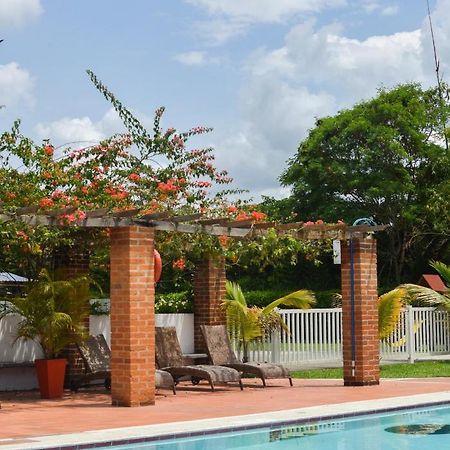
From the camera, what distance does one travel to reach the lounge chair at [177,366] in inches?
645

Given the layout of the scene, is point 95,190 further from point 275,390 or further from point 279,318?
point 279,318

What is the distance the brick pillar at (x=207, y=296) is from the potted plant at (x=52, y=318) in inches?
170

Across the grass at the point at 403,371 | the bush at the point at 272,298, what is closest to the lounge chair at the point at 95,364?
the grass at the point at 403,371

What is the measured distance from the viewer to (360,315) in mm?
17516

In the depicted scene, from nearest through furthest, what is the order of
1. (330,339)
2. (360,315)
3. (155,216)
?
(155,216) → (360,315) → (330,339)

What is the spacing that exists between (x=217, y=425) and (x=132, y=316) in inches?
125

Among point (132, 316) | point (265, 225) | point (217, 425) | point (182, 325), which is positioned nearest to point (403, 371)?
point (182, 325)

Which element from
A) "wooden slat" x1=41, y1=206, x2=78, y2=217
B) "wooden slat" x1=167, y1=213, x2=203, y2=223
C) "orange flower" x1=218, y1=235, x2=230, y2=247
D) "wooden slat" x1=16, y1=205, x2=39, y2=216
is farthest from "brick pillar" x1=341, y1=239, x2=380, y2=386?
"wooden slat" x1=16, y1=205, x2=39, y2=216

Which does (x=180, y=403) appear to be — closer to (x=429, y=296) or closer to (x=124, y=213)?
(x=124, y=213)

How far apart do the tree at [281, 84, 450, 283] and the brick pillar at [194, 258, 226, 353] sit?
66.4 feet

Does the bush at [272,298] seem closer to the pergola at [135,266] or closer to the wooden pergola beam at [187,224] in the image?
the wooden pergola beam at [187,224]

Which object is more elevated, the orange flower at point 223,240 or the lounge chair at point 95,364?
the orange flower at point 223,240

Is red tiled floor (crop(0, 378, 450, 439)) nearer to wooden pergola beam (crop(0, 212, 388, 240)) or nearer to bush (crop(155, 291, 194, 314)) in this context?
bush (crop(155, 291, 194, 314))

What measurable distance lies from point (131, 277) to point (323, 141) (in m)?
29.0
